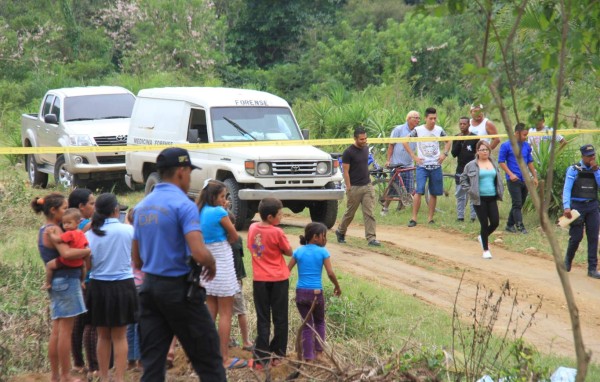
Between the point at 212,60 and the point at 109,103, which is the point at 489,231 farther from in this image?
the point at 212,60

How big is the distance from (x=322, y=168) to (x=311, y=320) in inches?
262

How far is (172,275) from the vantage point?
5938 mm

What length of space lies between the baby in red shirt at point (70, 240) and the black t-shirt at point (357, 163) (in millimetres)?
6435

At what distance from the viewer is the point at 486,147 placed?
43.1ft

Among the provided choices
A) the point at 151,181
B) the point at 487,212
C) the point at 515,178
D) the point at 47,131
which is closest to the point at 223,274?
the point at 487,212

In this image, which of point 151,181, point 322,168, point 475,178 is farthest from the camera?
point 151,181

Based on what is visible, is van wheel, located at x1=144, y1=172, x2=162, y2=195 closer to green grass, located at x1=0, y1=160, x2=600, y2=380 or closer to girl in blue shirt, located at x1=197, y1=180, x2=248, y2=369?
green grass, located at x1=0, y1=160, x2=600, y2=380

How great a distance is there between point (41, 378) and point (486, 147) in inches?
304

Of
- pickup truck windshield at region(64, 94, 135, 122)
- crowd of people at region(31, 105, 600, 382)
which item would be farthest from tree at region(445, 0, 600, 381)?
pickup truck windshield at region(64, 94, 135, 122)

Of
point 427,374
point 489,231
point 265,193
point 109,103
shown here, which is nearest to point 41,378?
point 427,374

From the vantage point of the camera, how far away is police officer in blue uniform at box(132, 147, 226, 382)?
589cm

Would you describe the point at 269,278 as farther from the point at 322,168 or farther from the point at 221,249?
the point at 322,168

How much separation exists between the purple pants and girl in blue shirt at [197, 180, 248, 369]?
A: 0.54m

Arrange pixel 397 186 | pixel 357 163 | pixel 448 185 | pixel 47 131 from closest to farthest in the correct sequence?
1. pixel 357 163
2. pixel 397 186
3. pixel 448 185
4. pixel 47 131
